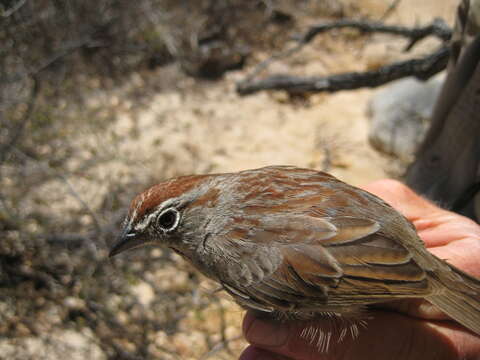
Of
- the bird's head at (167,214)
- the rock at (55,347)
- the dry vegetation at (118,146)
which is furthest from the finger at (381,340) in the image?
the rock at (55,347)

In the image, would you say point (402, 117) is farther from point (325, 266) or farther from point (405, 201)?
point (325, 266)

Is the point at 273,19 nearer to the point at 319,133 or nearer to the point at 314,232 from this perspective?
the point at 319,133

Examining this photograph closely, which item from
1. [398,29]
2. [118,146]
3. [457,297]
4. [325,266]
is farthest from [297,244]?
[118,146]

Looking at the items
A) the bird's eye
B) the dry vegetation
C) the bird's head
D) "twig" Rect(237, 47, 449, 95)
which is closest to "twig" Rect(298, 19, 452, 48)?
"twig" Rect(237, 47, 449, 95)

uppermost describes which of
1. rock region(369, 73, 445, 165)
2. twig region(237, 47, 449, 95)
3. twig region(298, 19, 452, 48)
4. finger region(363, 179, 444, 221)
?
twig region(298, 19, 452, 48)

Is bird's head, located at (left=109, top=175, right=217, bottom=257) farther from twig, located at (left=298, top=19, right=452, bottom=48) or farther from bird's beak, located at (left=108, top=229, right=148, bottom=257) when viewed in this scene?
twig, located at (left=298, top=19, right=452, bottom=48)

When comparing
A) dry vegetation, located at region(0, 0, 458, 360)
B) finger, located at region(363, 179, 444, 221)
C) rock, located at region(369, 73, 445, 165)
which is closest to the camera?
finger, located at region(363, 179, 444, 221)

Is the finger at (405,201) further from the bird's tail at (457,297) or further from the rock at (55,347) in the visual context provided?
the rock at (55,347)
